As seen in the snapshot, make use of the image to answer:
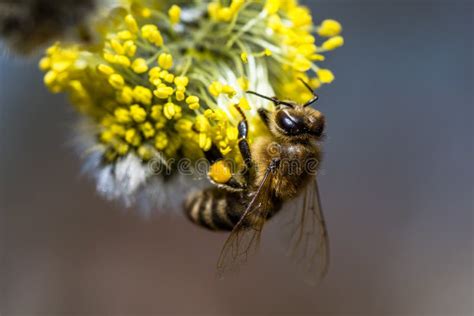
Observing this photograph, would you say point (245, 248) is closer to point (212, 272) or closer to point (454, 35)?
point (212, 272)

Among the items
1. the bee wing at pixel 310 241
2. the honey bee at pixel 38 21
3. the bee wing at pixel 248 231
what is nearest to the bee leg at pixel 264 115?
the bee wing at pixel 248 231

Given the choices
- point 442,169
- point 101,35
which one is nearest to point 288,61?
point 101,35

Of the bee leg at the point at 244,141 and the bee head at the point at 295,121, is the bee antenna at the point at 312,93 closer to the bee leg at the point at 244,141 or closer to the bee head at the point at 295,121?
the bee head at the point at 295,121

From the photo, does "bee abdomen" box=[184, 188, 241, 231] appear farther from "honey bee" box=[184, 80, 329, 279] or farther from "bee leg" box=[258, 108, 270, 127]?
"bee leg" box=[258, 108, 270, 127]

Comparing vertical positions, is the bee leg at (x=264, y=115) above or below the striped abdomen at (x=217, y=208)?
above

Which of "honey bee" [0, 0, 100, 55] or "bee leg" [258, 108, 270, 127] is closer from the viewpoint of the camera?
"honey bee" [0, 0, 100, 55]

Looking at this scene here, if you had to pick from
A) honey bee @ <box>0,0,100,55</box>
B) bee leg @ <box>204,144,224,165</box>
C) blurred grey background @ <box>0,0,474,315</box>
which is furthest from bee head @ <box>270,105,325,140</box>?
blurred grey background @ <box>0,0,474,315</box>
